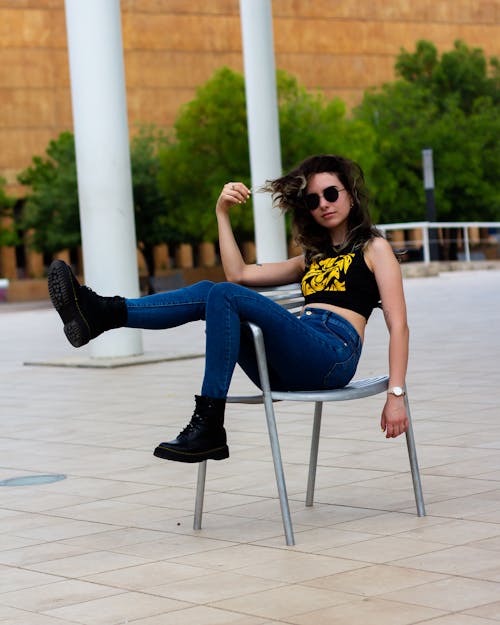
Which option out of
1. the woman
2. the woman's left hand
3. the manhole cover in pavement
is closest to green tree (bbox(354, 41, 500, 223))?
the manhole cover in pavement

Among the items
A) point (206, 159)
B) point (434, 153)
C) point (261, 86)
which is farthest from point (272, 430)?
point (434, 153)

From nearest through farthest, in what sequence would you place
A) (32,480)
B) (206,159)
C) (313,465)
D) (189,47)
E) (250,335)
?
(250,335) < (313,465) < (32,480) < (206,159) < (189,47)

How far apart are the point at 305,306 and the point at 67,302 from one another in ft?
3.18

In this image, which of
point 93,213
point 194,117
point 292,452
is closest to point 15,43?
point 194,117

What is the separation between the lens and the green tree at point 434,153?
49594mm

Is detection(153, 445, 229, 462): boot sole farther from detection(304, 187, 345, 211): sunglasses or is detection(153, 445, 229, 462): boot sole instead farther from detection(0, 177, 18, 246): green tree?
detection(0, 177, 18, 246): green tree

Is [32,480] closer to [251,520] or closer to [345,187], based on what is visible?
[251,520]

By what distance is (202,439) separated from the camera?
5320 mm

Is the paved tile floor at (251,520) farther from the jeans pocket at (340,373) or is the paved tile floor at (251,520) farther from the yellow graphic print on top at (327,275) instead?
the yellow graphic print on top at (327,275)

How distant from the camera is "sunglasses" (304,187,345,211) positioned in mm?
5832

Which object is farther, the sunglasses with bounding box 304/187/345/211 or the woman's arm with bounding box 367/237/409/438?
the sunglasses with bounding box 304/187/345/211

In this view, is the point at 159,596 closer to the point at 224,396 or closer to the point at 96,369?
the point at 224,396

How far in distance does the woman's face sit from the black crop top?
16cm

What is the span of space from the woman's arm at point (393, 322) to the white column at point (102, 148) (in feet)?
29.0
